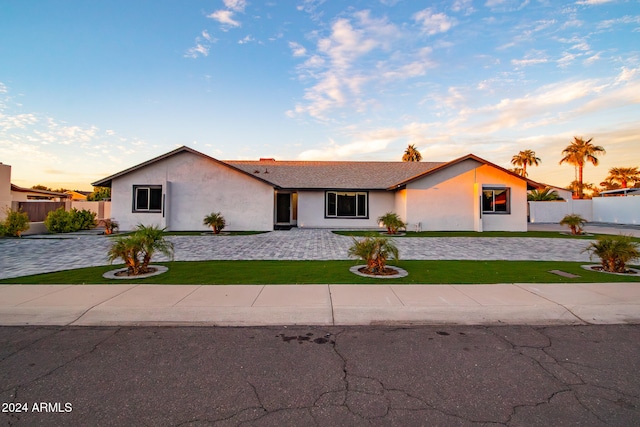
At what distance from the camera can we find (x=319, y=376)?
10.9 ft

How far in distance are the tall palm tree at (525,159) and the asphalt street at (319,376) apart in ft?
201

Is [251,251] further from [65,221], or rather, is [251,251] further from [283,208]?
[65,221]

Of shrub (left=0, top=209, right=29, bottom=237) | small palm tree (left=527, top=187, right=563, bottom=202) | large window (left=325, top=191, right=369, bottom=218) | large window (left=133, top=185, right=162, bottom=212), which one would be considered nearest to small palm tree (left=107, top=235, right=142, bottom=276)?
large window (left=133, top=185, right=162, bottom=212)

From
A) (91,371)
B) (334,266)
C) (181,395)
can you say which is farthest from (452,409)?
(334,266)

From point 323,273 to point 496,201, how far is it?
60.6ft

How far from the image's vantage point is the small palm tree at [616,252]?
26.7 ft

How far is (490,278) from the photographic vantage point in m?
7.72

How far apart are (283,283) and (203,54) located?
556 inches

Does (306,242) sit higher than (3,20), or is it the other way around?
(3,20)

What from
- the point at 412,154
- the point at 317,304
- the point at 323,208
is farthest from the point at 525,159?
the point at 317,304

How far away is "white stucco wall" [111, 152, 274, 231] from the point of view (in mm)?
20516

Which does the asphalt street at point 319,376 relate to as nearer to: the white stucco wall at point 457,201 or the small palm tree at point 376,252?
the small palm tree at point 376,252

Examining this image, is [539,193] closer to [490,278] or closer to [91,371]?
[490,278]

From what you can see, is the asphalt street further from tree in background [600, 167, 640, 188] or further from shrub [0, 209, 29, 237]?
tree in background [600, 167, 640, 188]
